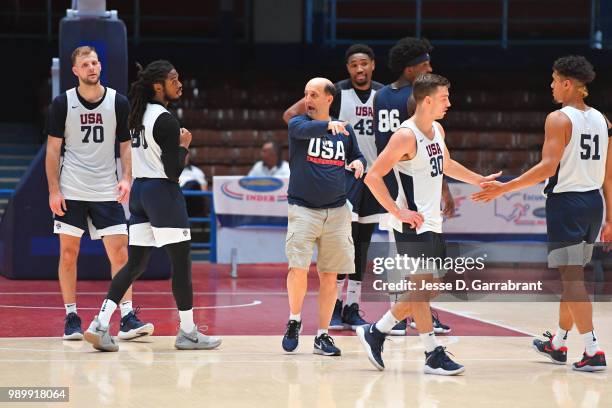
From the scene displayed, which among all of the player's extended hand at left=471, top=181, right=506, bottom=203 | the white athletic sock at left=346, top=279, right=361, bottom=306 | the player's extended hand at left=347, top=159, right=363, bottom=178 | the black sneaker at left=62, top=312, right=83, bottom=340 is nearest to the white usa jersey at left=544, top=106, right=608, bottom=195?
the player's extended hand at left=471, top=181, right=506, bottom=203

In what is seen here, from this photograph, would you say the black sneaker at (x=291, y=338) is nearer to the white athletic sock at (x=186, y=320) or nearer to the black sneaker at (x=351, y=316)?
the white athletic sock at (x=186, y=320)

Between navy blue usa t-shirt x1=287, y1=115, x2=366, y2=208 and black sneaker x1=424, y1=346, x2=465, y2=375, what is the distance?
51.5 inches

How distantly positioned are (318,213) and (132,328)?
1.59 meters

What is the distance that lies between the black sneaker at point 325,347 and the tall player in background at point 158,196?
2.23 ft

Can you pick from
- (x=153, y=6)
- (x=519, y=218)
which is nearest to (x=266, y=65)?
(x=153, y=6)

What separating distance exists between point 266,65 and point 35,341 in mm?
11696

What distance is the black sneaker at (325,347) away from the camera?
705 cm

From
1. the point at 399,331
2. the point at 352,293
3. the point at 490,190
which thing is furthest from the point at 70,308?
the point at 490,190

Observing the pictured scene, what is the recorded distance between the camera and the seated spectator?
13.8 metres

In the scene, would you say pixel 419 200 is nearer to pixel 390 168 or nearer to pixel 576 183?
pixel 390 168

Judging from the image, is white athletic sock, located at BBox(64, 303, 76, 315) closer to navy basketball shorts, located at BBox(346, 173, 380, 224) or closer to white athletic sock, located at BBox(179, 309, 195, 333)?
white athletic sock, located at BBox(179, 309, 195, 333)

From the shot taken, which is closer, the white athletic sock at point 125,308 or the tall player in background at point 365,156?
the white athletic sock at point 125,308

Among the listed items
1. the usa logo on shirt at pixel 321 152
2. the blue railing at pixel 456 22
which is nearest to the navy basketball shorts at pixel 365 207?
the usa logo on shirt at pixel 321 152

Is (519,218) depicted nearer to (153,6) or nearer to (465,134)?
(465,134)
